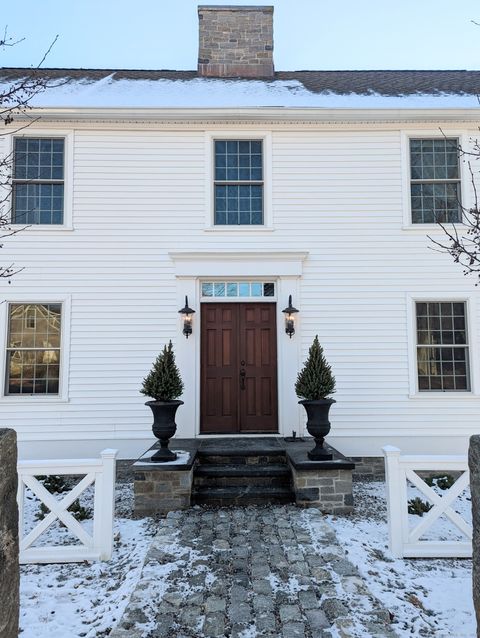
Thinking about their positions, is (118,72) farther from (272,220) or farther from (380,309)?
(380,309)

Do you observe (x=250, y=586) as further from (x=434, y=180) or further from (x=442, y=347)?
(x=434, y=180)

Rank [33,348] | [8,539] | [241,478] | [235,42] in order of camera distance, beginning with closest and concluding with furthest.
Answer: [8,539]
[241,478]
[33,348]
[235,42]

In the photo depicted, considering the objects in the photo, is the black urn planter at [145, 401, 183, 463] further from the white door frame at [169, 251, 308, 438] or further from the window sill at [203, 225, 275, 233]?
→ the window sill at [203, 225, 275, 233]

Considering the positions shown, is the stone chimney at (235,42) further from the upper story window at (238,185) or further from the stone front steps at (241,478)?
the stone front steps at (241,478)

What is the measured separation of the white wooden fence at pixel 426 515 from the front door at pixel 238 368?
2.87m

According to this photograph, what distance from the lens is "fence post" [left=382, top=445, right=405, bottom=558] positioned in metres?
4.25

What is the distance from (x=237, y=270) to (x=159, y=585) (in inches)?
185

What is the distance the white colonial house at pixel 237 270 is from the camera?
696cm

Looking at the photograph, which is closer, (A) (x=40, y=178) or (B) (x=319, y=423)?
(B) (x=319, y=423)

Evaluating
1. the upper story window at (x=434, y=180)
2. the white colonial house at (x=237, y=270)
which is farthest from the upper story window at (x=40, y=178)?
the upper story window at (x=434, y=180)

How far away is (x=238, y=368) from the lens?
7102 millimetres

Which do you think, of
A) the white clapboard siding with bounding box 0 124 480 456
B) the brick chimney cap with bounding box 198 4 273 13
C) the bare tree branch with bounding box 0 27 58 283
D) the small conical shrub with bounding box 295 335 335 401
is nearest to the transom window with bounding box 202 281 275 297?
the white clapboard siding with bounding box 0 124 480 456

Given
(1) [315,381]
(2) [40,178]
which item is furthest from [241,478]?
(2) [40,178]

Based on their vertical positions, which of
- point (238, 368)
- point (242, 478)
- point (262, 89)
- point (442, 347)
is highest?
point (262, 89)
